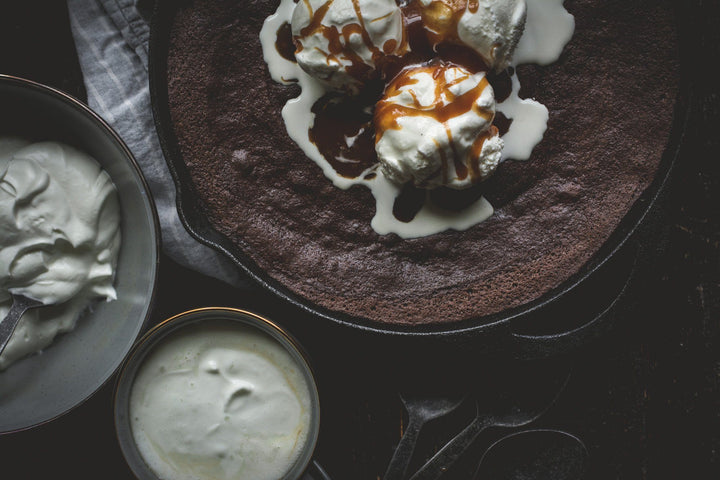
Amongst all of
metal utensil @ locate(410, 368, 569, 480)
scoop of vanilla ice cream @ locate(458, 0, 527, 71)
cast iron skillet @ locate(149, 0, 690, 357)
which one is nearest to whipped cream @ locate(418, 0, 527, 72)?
scoop of vanilla ice cream @ locate(458, 0, 527, 71)

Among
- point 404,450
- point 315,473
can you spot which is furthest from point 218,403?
point 404,450

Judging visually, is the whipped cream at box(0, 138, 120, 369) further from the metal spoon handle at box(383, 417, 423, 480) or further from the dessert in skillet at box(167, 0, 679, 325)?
the metal spoon handle at box(383, 417, 423, 480)

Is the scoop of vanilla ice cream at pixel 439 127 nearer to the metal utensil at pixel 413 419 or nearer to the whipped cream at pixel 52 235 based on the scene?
the metal utensil at pixel 413 419

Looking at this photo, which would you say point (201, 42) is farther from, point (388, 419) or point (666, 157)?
point (666, 157)

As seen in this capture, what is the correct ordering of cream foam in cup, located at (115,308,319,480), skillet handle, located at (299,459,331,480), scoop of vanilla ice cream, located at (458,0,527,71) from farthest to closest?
skillet handle, located at (299,459,331,480) < cream foam in cup, located at (115,308,319,480) < scoop of vanilla ice cream, located at (458,0,527,71)

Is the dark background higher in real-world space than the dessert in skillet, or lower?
lower

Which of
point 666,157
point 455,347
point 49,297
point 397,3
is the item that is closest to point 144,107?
point 49,297

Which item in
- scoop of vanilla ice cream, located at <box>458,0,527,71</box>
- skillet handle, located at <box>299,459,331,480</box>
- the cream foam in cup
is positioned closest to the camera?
scoop of vanilla ice cream, located at <box>458,0,527,71</box>

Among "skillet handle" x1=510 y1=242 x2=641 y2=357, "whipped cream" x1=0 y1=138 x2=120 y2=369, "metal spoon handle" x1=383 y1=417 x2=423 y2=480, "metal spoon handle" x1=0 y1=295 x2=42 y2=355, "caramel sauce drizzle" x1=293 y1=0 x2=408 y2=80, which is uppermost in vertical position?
"caramel sauce drizzle" x1=293 y1=0 x2=408 y2=80
